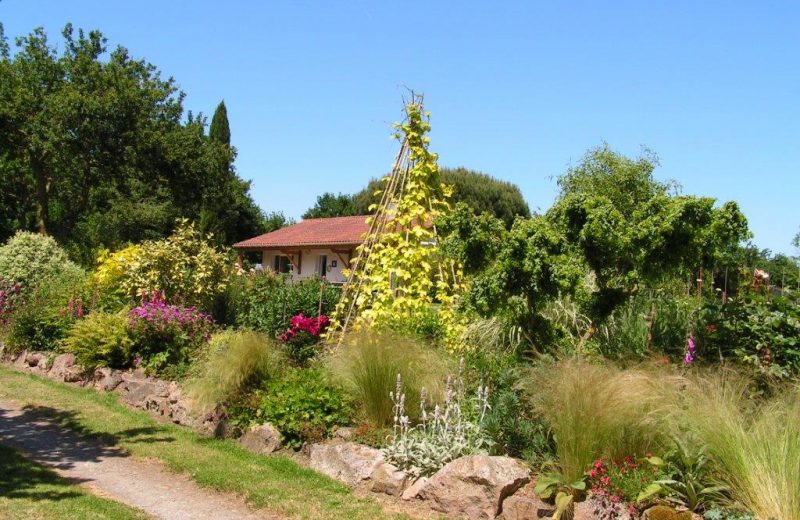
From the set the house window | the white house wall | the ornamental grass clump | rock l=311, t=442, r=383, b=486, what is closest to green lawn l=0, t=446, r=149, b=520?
rock l=311, t=442, r=383, b=486

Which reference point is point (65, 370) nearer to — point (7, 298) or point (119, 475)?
point (7, 298)

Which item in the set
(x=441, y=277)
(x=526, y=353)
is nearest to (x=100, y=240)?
(x=441, y=277)

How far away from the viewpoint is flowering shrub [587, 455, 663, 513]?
4598 mm

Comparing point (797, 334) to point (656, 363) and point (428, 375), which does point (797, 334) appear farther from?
point (428, 375)

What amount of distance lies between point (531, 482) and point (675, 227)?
280cm

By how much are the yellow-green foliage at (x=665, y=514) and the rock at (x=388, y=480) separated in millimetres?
2027

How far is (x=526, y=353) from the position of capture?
24.1 ft

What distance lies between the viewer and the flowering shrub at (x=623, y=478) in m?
4.60

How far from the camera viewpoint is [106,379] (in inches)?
396

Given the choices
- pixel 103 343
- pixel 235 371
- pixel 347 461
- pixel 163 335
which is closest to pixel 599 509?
pixel 347 461

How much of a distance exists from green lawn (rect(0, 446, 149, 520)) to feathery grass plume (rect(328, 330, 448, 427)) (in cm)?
231

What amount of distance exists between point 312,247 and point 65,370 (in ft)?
93.0

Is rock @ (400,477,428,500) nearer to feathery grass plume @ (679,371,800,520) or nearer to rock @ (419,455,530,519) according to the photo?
rock @ (419,455,530,519)

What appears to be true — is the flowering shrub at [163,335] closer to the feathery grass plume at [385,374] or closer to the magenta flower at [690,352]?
the feathery grass plume at [385,374]
